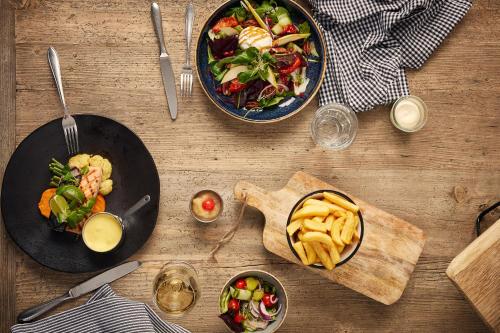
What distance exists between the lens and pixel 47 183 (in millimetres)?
2404

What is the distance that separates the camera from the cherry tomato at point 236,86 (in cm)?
242

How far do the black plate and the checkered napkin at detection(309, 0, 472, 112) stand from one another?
37.3 inches

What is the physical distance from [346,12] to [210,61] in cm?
70

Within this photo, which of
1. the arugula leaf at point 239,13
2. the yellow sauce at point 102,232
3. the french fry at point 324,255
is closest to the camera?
the french fry at point 324,255

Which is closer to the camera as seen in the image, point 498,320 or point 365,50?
point 498,320

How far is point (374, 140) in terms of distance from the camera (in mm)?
2557

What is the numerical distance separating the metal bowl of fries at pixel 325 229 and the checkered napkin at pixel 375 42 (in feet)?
1.80

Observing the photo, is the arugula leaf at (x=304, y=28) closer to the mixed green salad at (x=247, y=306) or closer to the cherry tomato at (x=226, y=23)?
Result: the cherry tomato at (x=226, y=23)

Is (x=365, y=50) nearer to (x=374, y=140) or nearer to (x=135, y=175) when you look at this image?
(x=374, y=140)

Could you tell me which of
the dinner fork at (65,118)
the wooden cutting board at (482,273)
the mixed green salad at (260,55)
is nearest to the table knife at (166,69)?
the mixed green salad at (260,55)

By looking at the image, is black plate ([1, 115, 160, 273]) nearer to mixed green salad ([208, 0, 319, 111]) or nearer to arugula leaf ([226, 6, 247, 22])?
mixed green salad ([208, 0, 319, 111])

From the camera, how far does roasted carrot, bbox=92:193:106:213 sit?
240 centimetres

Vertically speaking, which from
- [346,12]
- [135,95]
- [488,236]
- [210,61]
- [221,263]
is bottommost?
[221,263]

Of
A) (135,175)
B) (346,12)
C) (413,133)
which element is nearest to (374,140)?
(413,133)
